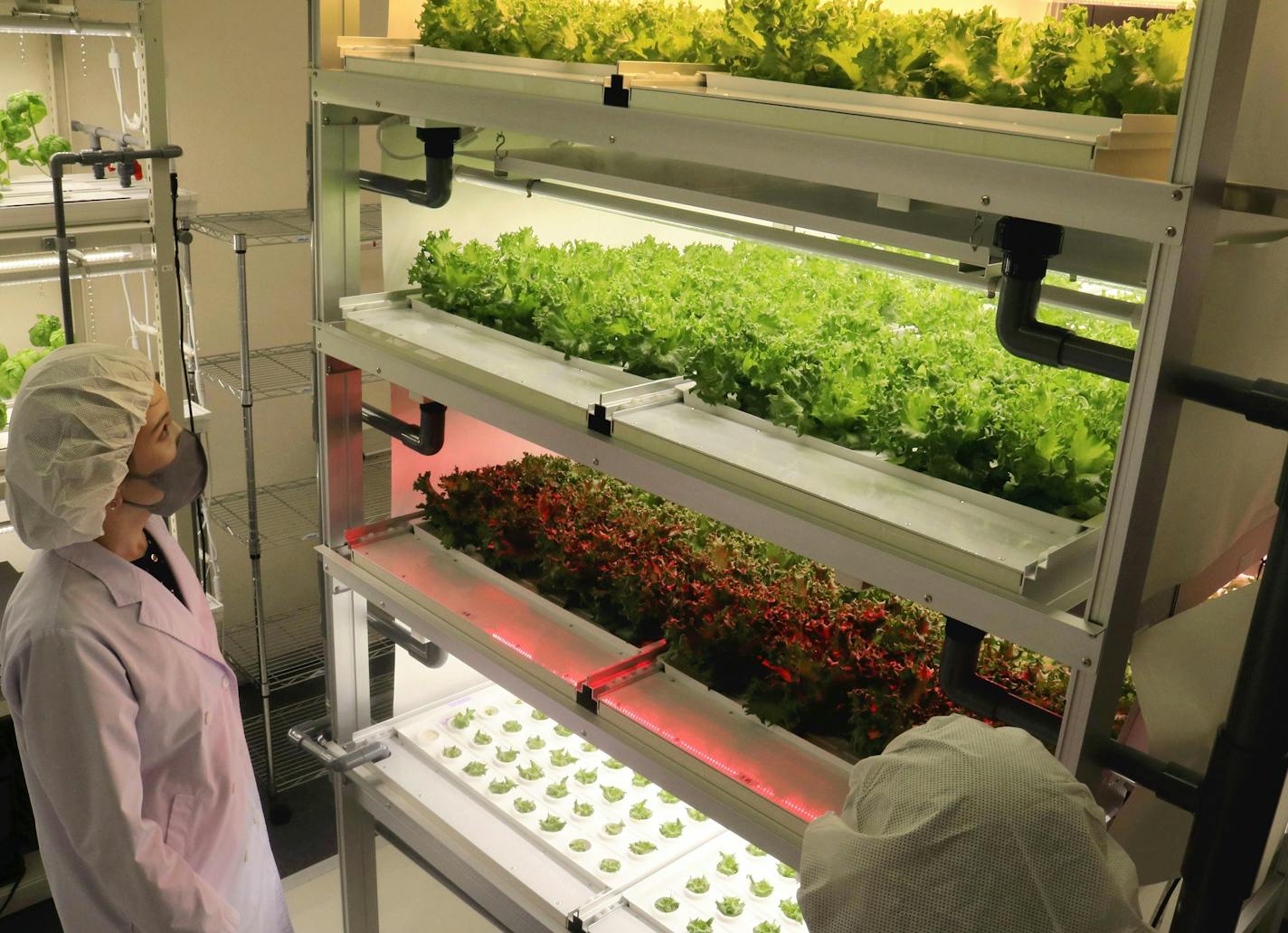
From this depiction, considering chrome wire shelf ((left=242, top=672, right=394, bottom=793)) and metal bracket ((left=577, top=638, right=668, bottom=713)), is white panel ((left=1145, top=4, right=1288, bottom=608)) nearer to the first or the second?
metal bracket ((left=577, top=638, right=668, bottom=713))

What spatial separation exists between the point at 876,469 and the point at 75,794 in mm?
1740

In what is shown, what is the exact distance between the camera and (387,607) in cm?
300

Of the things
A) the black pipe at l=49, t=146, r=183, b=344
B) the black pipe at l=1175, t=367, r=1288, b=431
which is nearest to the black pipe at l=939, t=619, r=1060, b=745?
the black pipe at l=1175, t=367, r=1288, b=431

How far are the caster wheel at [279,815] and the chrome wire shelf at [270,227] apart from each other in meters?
2.21

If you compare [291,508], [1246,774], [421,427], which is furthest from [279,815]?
[1246,774]

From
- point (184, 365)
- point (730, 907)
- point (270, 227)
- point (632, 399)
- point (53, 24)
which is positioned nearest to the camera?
point (632, 399)

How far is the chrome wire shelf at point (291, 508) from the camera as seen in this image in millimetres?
5105

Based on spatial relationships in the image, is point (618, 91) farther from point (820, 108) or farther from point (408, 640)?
point (408, 640)

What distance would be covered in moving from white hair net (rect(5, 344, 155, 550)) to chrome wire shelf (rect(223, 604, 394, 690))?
276 centimetres

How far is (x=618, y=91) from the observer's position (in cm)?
202

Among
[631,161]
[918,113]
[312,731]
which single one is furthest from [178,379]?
[918,113]

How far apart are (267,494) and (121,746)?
302 centimetres

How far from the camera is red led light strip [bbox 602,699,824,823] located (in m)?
2.10

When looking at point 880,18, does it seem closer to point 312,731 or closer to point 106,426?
point 106,426
